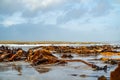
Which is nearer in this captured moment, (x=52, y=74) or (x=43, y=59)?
(x=52, y=74)

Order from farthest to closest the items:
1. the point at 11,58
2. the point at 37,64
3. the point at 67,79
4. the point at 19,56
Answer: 1. the point at 19,56
2. the point at 11,58
3. the point at 37,64
4. the point at 67,79

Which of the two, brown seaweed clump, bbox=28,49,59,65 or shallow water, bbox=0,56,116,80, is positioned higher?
brown seaweed clump, bbox=28,49,59,65

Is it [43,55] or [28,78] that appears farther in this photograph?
[43,55]

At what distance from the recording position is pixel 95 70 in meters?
20.8

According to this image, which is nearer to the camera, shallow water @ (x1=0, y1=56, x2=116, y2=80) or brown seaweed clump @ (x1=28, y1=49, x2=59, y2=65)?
shallow water @ (x1=0, y1=56, x2=116, y2=80)

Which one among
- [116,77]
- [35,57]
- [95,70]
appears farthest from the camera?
[35,57]

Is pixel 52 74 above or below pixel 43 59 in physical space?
below

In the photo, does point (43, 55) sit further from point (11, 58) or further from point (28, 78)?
point (28, 78)

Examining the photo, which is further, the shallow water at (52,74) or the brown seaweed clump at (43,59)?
the brown seaweed clump at (43,59)

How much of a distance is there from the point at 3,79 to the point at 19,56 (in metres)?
18.6

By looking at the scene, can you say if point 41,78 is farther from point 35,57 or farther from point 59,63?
point 35,57

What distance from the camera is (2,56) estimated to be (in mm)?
33969

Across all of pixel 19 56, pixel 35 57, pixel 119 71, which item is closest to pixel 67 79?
pixel 119 71

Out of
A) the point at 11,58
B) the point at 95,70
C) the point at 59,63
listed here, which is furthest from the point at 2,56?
the point at 95,70
